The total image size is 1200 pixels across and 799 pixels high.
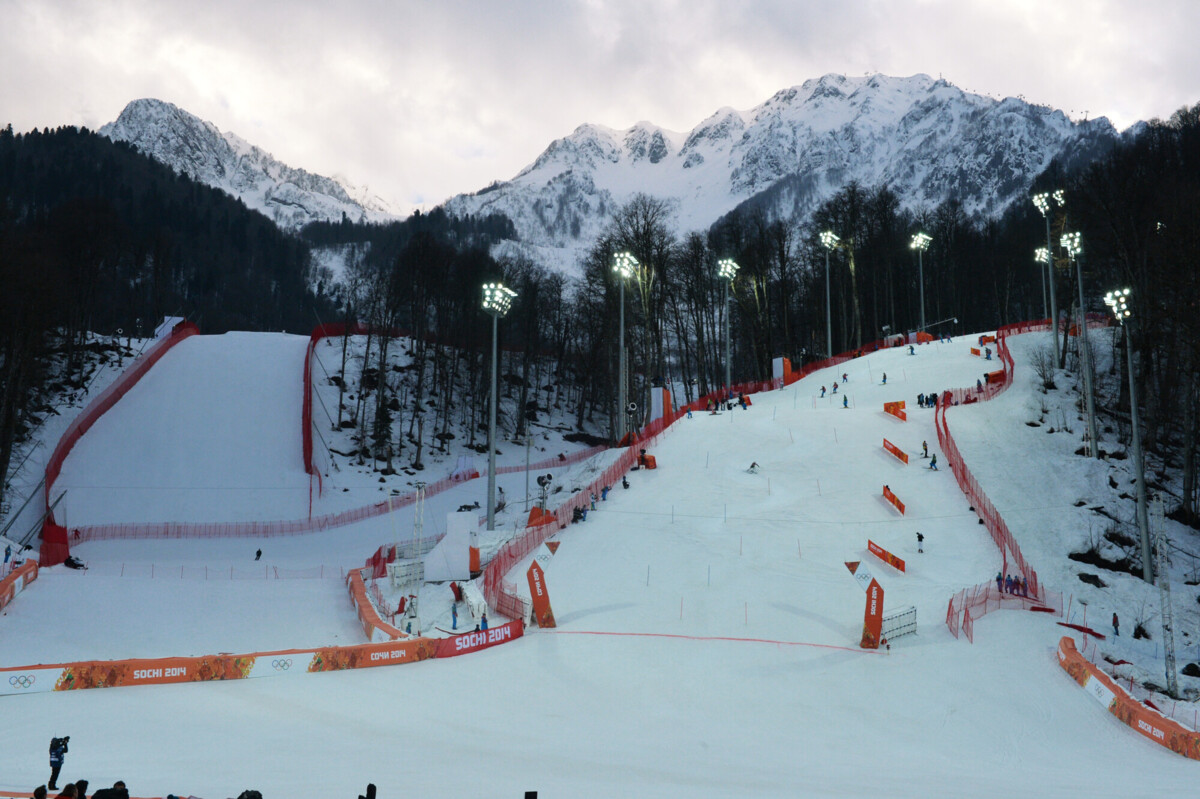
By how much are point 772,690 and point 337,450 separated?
3854 cm

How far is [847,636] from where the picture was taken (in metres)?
20.3

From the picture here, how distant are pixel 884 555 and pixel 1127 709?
10.2 meters

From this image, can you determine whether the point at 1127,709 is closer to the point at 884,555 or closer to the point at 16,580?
the point at 884,555

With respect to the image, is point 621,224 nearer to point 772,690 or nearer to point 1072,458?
point 1072,458

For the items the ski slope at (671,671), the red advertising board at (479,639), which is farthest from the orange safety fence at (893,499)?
the red advertising board at (479,639)

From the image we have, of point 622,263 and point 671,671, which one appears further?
point 622,263

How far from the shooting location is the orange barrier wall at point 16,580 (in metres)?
22.4

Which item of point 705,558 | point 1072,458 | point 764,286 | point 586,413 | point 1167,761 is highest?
point 764,286

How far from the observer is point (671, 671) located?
715 inches

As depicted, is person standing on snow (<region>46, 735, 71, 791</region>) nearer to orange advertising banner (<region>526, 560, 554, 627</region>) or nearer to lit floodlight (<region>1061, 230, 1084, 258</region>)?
orange advertising banner (<region>526, 560, 554, 627</region>)

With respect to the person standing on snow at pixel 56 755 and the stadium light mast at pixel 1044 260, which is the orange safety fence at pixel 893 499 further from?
the stadium light mast at pixel 1044 260

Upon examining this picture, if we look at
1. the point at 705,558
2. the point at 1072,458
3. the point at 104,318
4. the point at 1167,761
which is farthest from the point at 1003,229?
the point at 104,318

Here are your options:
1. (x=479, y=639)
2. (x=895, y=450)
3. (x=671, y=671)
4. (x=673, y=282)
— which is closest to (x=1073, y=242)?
(x=895, y=450)

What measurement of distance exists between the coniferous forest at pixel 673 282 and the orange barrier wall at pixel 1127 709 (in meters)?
17.4
